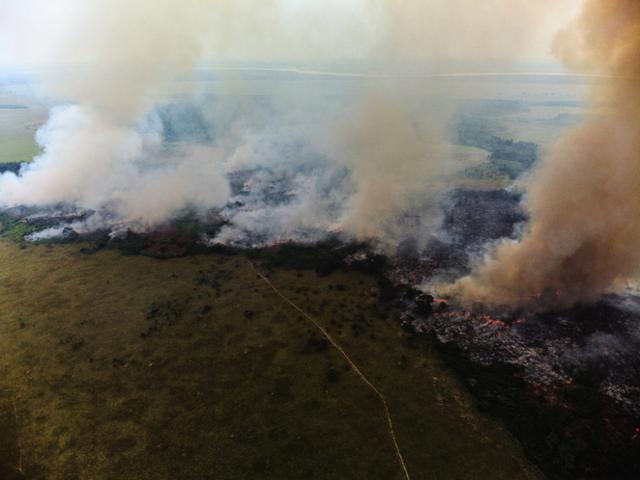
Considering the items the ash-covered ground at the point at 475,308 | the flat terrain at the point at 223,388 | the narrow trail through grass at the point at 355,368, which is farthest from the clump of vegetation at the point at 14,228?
the narrow trail through grass at the point at 355,368

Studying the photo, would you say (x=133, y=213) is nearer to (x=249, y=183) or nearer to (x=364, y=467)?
(x=249, y=183)

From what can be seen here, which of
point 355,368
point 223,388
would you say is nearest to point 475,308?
point 355,368

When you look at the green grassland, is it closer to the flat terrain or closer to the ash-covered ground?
the ash-covered ground

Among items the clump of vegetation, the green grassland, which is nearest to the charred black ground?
the clump of vegetation

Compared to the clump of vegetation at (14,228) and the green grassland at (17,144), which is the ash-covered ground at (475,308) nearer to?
the clump of vegetation at (14,228)

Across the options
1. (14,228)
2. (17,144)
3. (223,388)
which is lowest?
(17,144)

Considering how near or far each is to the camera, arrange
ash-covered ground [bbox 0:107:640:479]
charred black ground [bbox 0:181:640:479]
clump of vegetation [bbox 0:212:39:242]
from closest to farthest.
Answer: charred black ground [bbox 0:181:640:479], ash-covered ground [bbox 0:107:640:479], clump of vegetation [bbox 0:212:39:242]

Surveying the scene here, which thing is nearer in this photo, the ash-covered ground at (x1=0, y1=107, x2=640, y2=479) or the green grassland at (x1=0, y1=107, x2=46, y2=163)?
the ash-covered ground at (x1=0, y1=107, x2=640, y2=479)

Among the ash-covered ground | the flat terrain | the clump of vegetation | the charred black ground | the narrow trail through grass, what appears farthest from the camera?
the clump of vegetation

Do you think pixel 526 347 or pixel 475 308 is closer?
pixel 526 347

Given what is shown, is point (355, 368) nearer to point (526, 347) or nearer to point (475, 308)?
point (475, 308)
